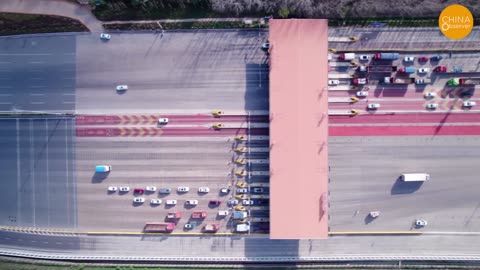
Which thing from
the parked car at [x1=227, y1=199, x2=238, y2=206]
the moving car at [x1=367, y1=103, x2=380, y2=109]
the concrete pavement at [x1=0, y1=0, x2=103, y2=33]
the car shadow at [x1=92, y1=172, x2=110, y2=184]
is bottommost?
→ the parked car at [x1=227, y1=199, x2=238, y2=206]

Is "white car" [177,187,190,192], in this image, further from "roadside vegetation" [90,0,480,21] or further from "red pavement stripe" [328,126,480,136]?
"red pavement stripe" [328,126,480,136]

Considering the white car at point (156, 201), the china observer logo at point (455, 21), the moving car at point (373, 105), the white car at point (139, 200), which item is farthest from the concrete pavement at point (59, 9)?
the china observer logo at point (455, 21)

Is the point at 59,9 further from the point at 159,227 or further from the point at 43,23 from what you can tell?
the point at 159,227

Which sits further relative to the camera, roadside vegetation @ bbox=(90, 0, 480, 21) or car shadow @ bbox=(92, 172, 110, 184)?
car shadow @ bbox=(92, 172, 110, 184)

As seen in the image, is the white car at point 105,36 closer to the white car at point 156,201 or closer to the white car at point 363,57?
the white car at point 156,201

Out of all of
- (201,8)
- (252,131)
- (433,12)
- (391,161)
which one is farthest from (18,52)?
(433,12)

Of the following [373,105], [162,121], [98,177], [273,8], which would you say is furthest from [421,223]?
[98,177]

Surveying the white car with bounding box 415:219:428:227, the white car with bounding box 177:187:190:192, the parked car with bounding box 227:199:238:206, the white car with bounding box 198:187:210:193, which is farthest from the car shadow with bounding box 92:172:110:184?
the white car with bounding box 415:219:428:227
